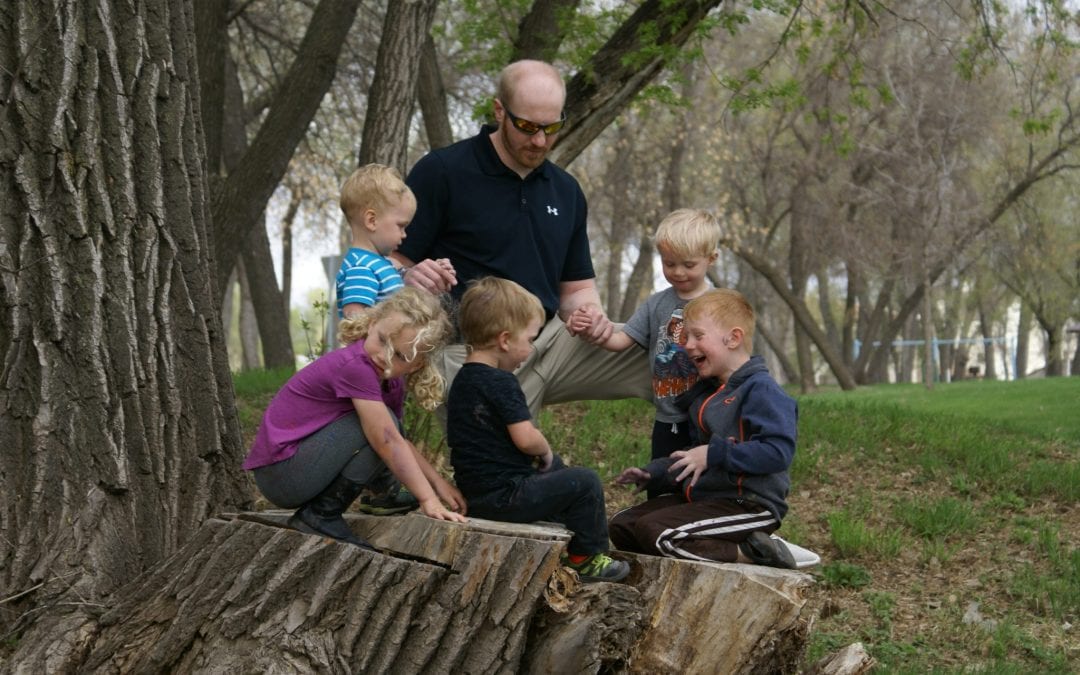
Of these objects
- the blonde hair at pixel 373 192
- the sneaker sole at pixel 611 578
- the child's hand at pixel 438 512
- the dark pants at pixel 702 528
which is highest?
the blonde hair at pixel 373 192

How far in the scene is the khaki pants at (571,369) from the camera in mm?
4629

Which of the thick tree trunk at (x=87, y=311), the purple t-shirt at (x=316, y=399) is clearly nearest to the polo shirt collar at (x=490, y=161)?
the purple t-shirt at (x=316, y=399)

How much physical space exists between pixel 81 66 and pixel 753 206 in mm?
24020

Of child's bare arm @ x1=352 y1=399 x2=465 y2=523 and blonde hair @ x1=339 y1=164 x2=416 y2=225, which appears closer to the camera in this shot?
child's bare arm @ x1=352 y1=399 x2=465 y2=523

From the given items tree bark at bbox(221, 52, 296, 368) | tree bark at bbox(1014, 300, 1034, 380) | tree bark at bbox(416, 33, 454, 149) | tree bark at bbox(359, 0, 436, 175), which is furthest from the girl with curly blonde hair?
tree bark at bbox(1014, 300, 1034, 380)

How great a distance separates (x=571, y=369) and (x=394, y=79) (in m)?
4.35

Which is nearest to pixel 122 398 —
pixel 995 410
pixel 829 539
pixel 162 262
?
pixel 162 262

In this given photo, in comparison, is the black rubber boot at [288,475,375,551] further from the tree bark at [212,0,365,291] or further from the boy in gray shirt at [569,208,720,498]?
the tree bark at [212,0,365,291]

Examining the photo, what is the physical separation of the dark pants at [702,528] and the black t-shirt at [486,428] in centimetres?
51

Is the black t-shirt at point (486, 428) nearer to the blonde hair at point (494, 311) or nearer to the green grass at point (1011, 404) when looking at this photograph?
the blonde hair at point (494, 311)

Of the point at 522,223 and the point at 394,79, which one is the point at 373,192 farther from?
the point at 394,79

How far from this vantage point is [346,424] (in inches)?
146

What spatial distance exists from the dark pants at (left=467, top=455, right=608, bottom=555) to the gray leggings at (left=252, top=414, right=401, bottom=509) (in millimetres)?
474

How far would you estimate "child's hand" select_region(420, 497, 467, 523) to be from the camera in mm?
3486
